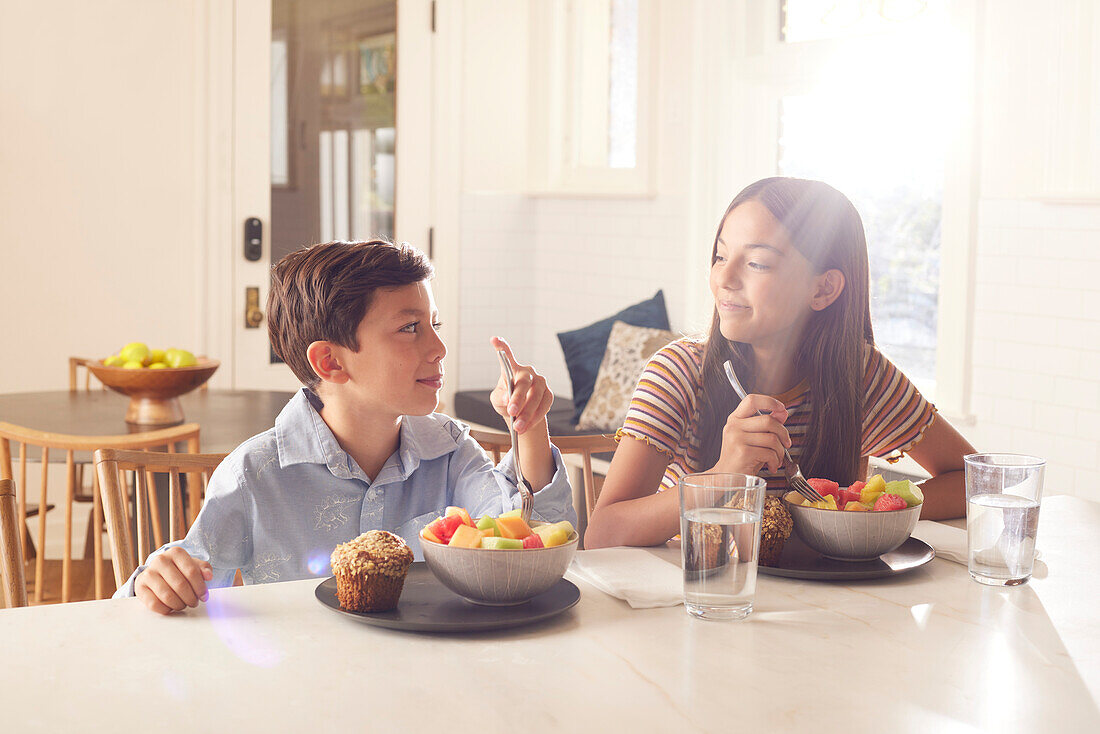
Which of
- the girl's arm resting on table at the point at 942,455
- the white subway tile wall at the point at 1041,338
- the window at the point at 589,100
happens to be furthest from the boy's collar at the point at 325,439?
the window at the point at 589,100

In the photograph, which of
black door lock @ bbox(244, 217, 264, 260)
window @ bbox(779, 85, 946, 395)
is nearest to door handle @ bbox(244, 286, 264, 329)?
black door lock @ bbox(244, 217, 264, 260)

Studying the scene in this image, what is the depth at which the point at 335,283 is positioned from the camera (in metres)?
1.47

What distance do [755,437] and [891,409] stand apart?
51cm

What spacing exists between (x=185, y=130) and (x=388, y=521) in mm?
3446

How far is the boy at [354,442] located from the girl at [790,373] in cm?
20

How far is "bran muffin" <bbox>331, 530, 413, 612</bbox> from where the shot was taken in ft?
3.44

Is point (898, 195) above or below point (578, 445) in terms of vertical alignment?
above

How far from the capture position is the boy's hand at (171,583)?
1068 millimetres

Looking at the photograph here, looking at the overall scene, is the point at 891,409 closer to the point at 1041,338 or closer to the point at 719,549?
the point at 719,549

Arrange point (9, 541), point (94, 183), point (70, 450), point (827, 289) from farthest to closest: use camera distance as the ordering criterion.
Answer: point (94, 183) → point (70, 450) → point (827, 289) → point (9, 541)

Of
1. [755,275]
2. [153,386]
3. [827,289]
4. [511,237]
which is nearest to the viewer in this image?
[755,275]

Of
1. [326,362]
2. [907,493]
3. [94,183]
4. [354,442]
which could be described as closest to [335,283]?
[326,362]

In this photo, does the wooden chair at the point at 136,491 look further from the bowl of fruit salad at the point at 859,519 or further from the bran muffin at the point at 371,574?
the bowl of fruit salad at the point at 859,519

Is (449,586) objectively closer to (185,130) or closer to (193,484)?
(193,484)
